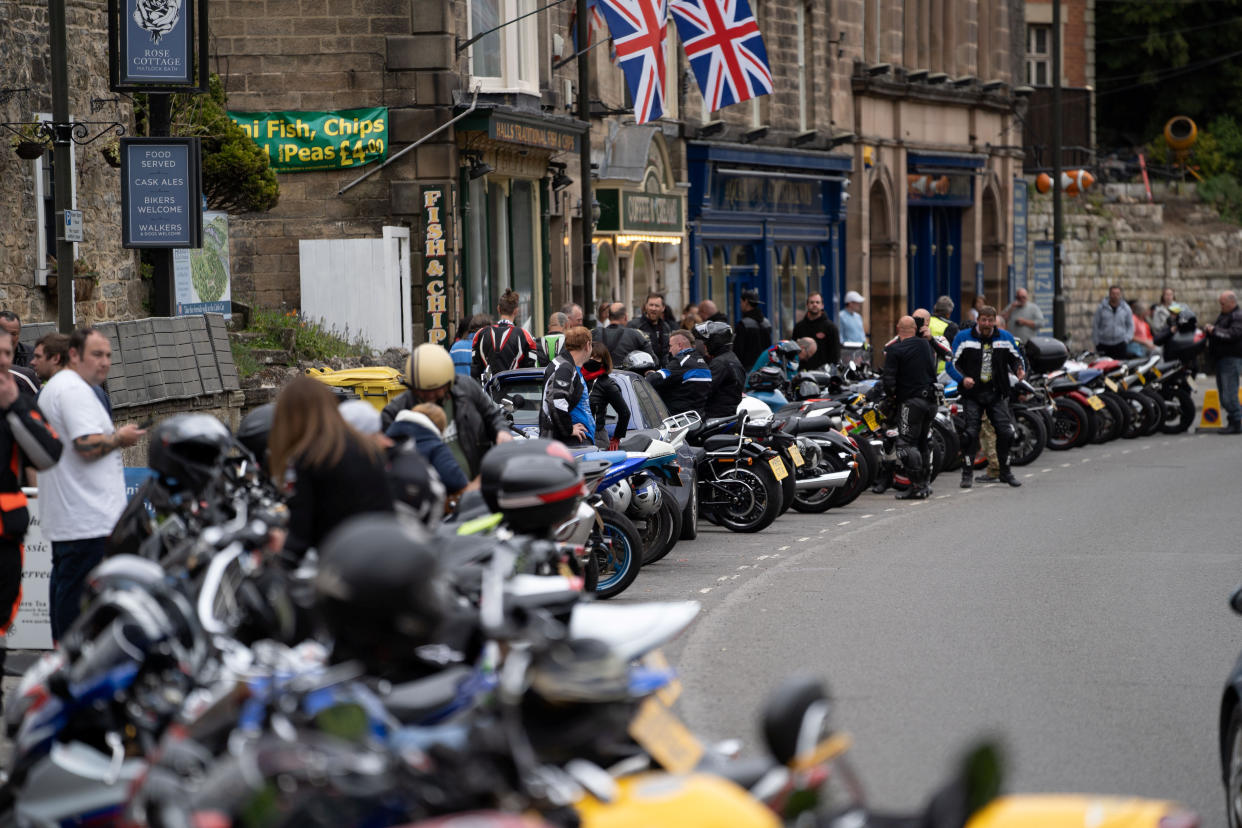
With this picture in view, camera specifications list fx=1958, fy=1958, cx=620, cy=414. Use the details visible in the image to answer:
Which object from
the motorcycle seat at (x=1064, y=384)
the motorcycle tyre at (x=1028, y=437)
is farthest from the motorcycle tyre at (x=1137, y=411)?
the motorcycle tyre at (x=1028, y=437)

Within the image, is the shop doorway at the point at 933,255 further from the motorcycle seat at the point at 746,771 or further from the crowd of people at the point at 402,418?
the motorcycle seat at the point at 746,771

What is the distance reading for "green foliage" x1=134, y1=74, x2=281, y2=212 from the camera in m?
20.3

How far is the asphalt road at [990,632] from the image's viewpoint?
779 cm

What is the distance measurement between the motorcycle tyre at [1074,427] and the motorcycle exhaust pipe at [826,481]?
7.39 metres

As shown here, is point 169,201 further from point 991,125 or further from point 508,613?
point 991,125

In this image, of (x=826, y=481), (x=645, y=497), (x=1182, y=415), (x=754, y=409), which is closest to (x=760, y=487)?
(x=754, y=409)

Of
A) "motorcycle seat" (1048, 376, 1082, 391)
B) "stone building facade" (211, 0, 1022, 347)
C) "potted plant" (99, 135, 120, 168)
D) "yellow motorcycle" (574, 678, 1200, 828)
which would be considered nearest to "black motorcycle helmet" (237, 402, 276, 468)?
"yellow motorcycle" (574, 678, 1200, 828)

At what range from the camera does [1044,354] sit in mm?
23359

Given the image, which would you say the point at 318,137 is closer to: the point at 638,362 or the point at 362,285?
the point at 362,285

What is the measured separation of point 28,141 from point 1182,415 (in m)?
17.0

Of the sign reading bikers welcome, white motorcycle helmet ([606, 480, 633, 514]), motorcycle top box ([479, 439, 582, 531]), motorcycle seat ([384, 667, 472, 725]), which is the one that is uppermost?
the sign reading bikers welcome

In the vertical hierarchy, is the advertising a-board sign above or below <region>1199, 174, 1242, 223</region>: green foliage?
below

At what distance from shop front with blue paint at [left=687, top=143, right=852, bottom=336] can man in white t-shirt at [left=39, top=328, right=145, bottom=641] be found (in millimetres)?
23986

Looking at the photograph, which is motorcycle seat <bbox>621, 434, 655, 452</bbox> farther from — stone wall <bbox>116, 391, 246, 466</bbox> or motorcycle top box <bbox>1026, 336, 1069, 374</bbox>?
motorcycle top box <bbox>1026, 336, 1069, 374</bbox>
